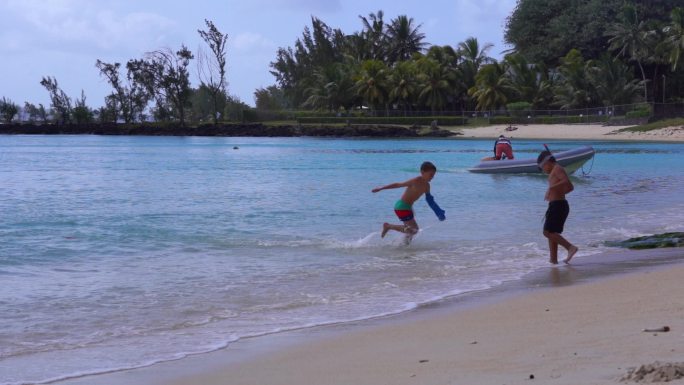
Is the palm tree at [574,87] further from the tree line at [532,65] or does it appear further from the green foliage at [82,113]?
the green foliage at [82,113]

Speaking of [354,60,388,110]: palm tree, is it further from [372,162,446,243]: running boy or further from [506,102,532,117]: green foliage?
[372,162,446,243]: running boy

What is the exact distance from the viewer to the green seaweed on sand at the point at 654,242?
39.3ft

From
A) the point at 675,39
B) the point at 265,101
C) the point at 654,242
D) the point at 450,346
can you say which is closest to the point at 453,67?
the point at 675,39

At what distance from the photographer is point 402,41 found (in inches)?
3561

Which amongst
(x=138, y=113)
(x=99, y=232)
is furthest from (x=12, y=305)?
(x=138, y=113)

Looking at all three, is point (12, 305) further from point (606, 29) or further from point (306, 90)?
point (306, 90)

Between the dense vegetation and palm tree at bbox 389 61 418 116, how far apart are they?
94mm

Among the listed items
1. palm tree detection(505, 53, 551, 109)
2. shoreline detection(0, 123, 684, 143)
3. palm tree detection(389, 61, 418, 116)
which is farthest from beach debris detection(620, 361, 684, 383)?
palm tree detection(389, 61, 418, 116)

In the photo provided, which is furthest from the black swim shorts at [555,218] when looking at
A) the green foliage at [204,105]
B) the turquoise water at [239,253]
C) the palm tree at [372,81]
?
the green foliage at [204,105]

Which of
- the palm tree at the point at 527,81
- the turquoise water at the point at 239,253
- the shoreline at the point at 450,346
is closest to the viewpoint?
the shoreline at the point at 450,346

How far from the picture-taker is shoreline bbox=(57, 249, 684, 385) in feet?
16.5

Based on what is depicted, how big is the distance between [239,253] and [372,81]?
68640mm

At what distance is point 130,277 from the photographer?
10.8 m

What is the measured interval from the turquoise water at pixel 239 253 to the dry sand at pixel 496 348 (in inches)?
33.6
